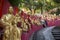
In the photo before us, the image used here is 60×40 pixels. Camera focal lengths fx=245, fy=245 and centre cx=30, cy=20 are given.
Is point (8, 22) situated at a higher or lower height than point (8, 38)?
higher

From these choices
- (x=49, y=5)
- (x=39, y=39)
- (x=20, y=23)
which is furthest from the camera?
(x=49, y=5)

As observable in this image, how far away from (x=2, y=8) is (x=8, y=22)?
1.05 metres

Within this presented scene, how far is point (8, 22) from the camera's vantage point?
461 cm

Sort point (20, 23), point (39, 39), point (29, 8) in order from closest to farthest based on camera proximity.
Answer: point (20, 23) → point (39, 39) → point (29, 8)

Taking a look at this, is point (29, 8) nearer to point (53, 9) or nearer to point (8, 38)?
point (53, 9)

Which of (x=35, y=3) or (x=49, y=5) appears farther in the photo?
(x=49, y=5)

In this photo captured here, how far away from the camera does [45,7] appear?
40.4ft

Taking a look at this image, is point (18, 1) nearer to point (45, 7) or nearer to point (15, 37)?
point (15, 37)

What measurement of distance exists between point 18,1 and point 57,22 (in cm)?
747

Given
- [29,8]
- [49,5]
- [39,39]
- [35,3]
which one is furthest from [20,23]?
[49,5]

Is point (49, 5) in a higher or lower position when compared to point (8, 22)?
higher

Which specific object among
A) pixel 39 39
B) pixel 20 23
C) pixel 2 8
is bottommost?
pixel 39 39

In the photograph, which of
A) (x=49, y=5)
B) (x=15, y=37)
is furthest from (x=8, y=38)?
(x=49, y=5)

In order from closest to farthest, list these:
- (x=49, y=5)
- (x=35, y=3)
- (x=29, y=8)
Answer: (x=29, y=8) → (x=35, y=3) → (x=49, y=5)
